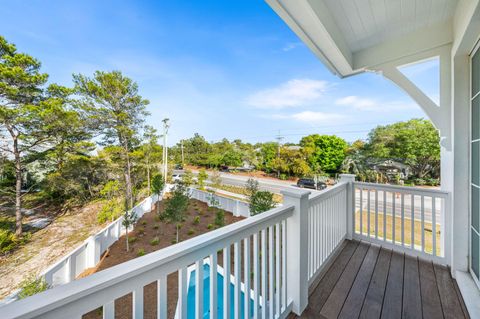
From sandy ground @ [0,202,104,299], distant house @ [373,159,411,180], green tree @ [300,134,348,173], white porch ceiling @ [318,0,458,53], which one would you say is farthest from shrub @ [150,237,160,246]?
green tree @ [300,134,348,173]

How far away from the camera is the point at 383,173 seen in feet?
31.4

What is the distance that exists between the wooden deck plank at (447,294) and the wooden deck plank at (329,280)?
0.67m

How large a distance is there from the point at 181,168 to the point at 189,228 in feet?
31.8

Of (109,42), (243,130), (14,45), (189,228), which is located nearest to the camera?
(14,45)

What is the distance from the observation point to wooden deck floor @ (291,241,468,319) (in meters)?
1.38

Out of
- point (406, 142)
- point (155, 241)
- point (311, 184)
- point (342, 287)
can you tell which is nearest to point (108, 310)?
point (342, 287)

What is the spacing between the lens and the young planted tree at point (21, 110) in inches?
193

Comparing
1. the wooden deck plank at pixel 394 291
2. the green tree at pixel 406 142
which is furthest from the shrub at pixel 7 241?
the green tree at pixel 406 142

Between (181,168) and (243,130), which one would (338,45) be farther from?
(243,130)

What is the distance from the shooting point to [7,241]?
5.20 metres

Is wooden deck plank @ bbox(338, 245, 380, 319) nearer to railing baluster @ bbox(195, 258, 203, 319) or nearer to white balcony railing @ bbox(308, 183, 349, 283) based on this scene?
white balcony railing @ bbox(308, 183, 349, 283)

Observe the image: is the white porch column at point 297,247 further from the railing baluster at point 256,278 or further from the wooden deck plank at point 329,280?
the railing baluster at point 256,278

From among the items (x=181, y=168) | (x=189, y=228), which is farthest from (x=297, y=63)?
(x=181, y=168)

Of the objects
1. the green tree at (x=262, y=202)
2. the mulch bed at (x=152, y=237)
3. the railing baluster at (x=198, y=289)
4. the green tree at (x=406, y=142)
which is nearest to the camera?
the railing baluster at (x=198, y=289)
